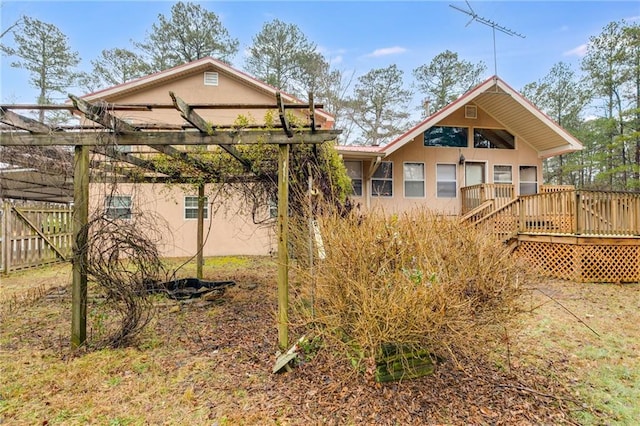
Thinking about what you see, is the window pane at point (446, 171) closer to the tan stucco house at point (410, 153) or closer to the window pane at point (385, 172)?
the tan stucco house at point (410, 153)

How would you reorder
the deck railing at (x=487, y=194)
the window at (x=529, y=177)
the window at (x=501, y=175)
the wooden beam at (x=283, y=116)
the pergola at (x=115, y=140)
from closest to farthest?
the wooden beam at (x=283, y=116) → the pergola at (x=115, y=140) → the deck railing at (x=487, y=194) → the window at (x=501, y=175) → the window at (x=529, y=177)

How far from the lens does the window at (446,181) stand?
12.5 m

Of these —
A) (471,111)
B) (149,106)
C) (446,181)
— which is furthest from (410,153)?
(149,106)

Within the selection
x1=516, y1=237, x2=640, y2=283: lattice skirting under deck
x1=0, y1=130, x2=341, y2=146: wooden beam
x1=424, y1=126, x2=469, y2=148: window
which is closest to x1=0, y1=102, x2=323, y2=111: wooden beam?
x1=0, y1=130, x2=341, y2=146: wooden beam

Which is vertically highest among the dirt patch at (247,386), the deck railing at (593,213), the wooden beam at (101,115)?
the wooden beam at (101,115)

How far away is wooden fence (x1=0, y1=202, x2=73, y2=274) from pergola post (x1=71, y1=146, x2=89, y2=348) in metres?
5.49

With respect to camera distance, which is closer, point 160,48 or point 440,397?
point 440,397

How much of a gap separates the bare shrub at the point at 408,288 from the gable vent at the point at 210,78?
34.5 ft

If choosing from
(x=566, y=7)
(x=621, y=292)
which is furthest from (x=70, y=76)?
(x=621, y=292)

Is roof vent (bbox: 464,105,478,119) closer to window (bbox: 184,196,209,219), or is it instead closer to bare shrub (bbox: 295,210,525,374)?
bare shrub (bbox: 295,210,525,374)

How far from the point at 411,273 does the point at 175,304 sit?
15.9ft

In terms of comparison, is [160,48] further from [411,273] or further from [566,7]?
[411,273]

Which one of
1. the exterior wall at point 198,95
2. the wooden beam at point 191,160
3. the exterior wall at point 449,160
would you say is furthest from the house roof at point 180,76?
the wooden beam at point 191,160

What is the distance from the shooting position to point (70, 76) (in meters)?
17.7
